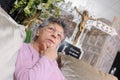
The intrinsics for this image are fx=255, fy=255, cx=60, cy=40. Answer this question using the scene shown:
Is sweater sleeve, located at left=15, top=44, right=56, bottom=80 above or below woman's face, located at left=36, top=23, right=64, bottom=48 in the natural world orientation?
below

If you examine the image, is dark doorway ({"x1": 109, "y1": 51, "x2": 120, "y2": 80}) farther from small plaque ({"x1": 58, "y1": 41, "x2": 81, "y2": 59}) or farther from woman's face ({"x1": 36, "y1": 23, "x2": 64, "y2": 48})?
woman's face ({"x1": 36, "y1": 23, "x2": 64, "y2": 48})

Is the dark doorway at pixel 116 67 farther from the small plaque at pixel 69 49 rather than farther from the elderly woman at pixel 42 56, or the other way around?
the elderly woman at pixel 42 56

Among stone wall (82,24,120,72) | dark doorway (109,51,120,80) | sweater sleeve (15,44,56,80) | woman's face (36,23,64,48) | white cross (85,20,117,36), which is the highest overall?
woman's face (36,23,64,48)

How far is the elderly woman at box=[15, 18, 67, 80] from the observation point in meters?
1.00

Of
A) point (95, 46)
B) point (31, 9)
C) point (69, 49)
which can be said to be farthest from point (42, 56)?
point (95, 46)

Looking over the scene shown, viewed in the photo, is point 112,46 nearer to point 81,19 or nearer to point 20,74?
point 81,19

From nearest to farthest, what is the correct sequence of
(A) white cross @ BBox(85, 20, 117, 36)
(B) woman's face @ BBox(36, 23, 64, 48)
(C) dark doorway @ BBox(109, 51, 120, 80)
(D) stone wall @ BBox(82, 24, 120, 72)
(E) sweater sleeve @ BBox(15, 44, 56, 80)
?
(E) sweater sleeve @ BBox(15, 44, 56, 80) < (B) woman's face @ BBox(36, 23, 64, 48) < (A) white cross @ BBox(85, 20, 117, 36) < (D) stone wall @ BBox(82, 24, 120, 72) < (C) dark doorway @ BBox(109, 51, 120, 80)

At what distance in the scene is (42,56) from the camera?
1071 mm

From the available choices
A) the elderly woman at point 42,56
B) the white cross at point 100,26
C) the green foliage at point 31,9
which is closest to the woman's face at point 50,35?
the elderly woman at point 42,56

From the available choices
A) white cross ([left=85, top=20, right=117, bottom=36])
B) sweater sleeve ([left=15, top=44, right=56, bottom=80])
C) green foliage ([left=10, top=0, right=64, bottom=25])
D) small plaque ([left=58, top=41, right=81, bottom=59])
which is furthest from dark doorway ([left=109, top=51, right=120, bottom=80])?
sweater sleeve ([left=15, top=44, right=56, bottom=80])

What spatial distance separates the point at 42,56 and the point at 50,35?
204 millimetres

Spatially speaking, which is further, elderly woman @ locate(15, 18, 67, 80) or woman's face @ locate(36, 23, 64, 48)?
woman's face @ locate(36, 23, 64, 48)

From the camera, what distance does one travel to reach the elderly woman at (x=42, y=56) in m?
1.00

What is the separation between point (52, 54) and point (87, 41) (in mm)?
1787
